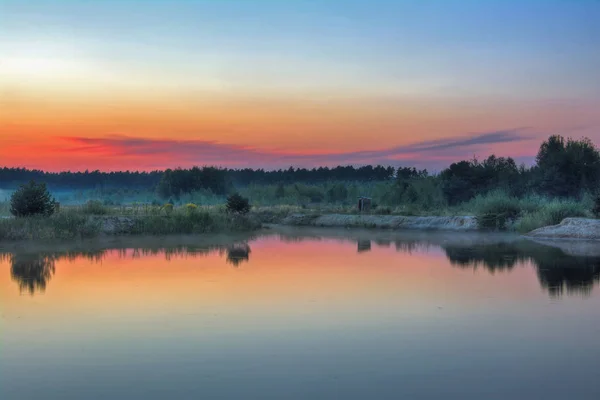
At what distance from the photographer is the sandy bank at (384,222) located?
24.2 metres

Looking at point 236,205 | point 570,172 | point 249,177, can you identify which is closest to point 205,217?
point 236,205

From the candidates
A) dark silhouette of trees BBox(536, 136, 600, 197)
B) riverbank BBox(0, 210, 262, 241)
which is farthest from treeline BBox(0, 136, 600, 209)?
riverbank BBox(0, 210, 262, 241)

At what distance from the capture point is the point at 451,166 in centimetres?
3953

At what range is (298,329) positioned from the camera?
6551mm

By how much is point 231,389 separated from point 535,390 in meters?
2.33

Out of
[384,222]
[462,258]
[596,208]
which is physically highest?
[596,208]

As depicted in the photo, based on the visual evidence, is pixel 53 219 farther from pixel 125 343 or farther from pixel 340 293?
pixel 125 343

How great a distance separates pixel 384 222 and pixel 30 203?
1415 cm

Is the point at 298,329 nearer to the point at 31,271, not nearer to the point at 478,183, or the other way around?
the point at 31,271

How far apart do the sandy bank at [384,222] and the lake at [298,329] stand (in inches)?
439

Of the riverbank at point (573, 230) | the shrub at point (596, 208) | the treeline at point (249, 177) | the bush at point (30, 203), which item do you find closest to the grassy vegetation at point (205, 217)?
the shrub at point (596, 208)

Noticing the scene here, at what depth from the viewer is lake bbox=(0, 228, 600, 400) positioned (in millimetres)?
4727

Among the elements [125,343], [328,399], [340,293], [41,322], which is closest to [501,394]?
[328,399]

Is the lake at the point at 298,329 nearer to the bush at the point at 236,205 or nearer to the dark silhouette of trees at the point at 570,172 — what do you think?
the bush at the point at 236,205
